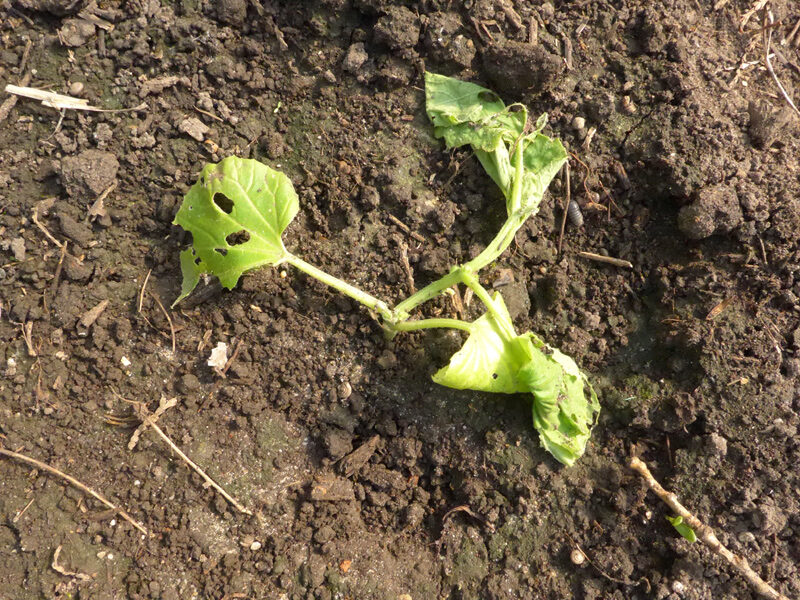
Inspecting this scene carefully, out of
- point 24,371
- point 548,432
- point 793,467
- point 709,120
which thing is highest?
point 709,120

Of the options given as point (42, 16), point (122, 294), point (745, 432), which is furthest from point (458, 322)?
point (42, 16)

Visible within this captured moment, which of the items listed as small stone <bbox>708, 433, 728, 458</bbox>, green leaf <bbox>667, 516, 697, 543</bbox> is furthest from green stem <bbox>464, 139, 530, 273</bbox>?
green leaf <bbox>667, 516, 697, 543</bbox>

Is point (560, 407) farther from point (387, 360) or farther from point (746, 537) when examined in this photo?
point (746, 537)

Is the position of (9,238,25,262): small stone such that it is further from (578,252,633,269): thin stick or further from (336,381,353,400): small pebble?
(578,252,633,269): thin stick

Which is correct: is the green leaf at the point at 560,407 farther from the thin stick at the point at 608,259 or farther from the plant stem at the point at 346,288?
the plant stem at the point at 346,288

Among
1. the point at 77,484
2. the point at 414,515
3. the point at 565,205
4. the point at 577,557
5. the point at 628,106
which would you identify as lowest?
the point at 77,484

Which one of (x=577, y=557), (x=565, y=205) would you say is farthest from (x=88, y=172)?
(x=577, y=557)

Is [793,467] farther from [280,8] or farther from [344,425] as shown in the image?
[280,8]
